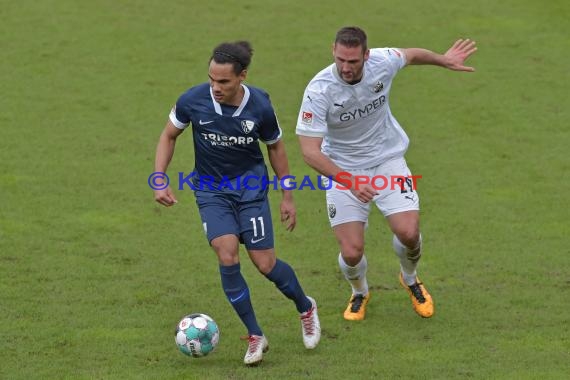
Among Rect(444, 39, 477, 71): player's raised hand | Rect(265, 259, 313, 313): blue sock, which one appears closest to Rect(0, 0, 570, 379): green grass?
Rect(265, 259, 313, 313): blue sock

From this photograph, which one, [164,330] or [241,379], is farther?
[164,330]

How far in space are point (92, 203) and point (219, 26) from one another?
6.71 meters

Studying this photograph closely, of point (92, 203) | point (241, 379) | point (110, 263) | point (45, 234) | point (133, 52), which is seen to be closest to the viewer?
point (241, 379)

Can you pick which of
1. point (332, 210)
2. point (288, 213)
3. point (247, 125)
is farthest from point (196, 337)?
point (332, 210)

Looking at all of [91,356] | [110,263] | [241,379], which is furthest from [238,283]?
[110,263]

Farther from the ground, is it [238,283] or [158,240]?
[238,283]

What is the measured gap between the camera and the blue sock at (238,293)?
29.7 ft

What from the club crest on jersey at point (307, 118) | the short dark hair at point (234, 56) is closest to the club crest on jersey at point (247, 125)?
the short dark hair at point (234, 56)

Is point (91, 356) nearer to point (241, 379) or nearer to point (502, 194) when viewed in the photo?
point (241, 379)

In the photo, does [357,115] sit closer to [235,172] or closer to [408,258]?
[235,172]

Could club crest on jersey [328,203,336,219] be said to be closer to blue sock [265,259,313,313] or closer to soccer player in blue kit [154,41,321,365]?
soccer player in blue kit [154,41,321,365]

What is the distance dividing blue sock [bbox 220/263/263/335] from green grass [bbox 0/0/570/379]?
14.2 inches

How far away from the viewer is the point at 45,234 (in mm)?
12672

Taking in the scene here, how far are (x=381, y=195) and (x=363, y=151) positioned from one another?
46 centimetres
